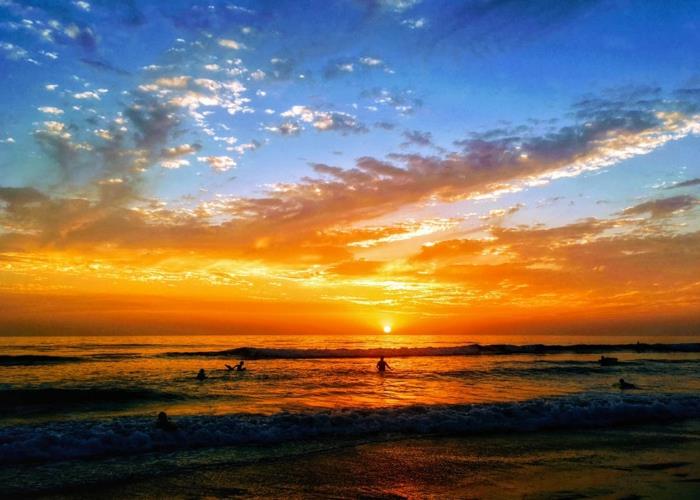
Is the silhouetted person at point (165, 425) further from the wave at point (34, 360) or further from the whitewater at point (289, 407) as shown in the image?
the wave at point (34, 360)

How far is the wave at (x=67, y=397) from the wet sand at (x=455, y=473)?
48.6 feet

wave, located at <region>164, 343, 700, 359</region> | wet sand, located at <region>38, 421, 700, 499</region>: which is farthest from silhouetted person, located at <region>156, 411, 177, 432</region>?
wave, located at <region>164, 343, 700, 359</region>

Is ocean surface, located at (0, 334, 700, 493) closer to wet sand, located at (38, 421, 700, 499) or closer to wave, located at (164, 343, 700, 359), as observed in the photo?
wet sand, located at (38, 421, 700, 499)

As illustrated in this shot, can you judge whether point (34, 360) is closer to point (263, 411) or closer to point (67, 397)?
point (67, 397)

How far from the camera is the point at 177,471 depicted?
11.0 m

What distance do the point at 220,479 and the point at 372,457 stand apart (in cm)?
412

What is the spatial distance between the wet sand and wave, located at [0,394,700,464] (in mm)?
2085

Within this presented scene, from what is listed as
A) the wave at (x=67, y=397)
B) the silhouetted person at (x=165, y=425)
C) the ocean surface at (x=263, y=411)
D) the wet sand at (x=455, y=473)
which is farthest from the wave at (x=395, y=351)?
the wet sand at (x=455, y=473)

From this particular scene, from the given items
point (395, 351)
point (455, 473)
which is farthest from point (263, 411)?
point (395, 351)

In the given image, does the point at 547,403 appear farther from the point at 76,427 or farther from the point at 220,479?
the point at 76,427

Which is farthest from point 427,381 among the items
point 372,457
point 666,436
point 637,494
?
point 637,494

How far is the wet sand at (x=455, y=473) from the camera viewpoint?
937 cm

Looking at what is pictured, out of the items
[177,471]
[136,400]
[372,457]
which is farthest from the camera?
[136,400]

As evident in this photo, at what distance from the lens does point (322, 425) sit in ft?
53.1
